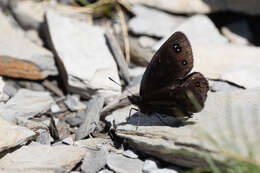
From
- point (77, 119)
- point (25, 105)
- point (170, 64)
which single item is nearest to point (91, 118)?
point (77, 119)

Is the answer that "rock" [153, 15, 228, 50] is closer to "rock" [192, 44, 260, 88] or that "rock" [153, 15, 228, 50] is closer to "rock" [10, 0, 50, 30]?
"rock" [192, 44, 260, 88]

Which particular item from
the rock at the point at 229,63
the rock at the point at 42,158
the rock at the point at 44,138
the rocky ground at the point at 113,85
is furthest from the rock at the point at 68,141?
the rock at the point at 229,63

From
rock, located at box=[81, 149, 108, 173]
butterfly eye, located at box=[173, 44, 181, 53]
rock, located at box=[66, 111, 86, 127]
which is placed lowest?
rock, located at box=[81, 149, 108, 173]

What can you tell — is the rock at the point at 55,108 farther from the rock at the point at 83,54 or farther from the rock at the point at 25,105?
the rock at the point at 83,54

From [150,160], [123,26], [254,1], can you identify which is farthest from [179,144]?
[254,1]

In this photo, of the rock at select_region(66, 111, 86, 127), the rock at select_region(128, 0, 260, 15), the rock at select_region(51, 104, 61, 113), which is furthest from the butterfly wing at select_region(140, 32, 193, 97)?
the rock at select_region(128, 0, 260, 15)

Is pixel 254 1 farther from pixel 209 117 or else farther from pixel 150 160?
pixel 150 160

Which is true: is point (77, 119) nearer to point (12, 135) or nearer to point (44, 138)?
point (44, 138)
